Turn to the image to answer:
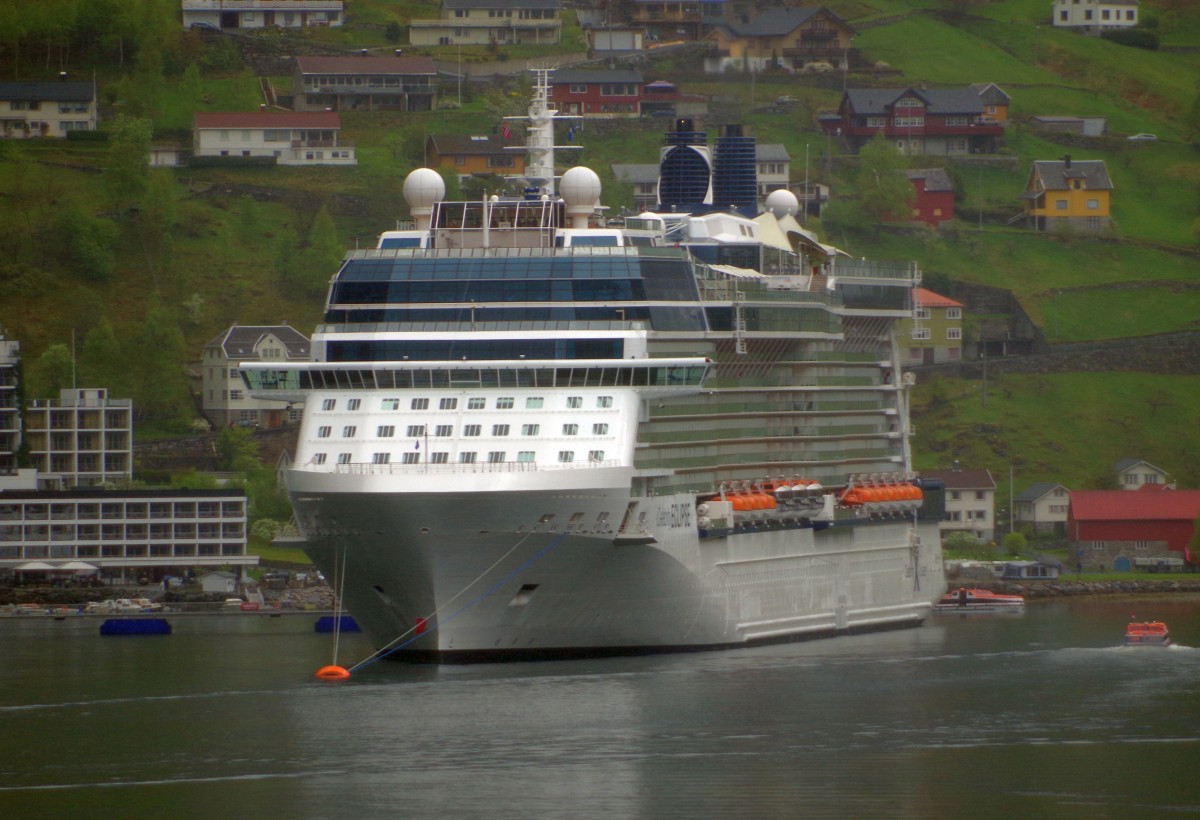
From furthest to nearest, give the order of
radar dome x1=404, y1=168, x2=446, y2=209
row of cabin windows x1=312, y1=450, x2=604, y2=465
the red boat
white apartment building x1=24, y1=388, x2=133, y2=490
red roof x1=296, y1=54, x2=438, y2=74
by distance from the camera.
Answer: red roof x1=296, y1=54, x2=438, y2=74
white apartment building x1=24, y1=388, x2=133, y2=490
the red boat
radar dome x1=404, y1=168, x2=446, y2=209
row of cabin windows x1=312, y1=450, x2=604, y2=465

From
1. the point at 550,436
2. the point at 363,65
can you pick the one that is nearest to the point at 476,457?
the point at 550,436

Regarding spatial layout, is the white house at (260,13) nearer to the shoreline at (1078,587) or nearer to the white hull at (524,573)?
the shoreline at (1078,587)

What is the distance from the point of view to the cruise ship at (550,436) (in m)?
61.3

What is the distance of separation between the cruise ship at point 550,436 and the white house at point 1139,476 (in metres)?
48.8

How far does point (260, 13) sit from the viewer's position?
565 ft

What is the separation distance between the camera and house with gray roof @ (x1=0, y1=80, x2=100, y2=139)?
493ft

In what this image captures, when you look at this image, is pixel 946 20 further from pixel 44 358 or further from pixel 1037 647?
pixel 1037 647

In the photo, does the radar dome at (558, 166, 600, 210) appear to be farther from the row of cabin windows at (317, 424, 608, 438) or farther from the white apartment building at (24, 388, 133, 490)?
the white apartment building at (24, 388, 133, 490)

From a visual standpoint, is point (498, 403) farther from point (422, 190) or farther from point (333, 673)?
point (422, 190)

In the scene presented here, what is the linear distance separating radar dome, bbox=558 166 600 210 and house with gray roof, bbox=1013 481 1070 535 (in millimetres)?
53412

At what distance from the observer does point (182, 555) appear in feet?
350

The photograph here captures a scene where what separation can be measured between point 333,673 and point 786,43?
375 ft

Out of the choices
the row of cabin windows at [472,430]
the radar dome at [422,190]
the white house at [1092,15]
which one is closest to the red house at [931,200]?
the white house at [1092,15]

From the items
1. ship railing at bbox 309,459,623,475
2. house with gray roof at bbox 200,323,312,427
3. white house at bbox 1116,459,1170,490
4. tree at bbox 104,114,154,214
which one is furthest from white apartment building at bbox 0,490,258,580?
ship railing at bbox 309,459,623,475
